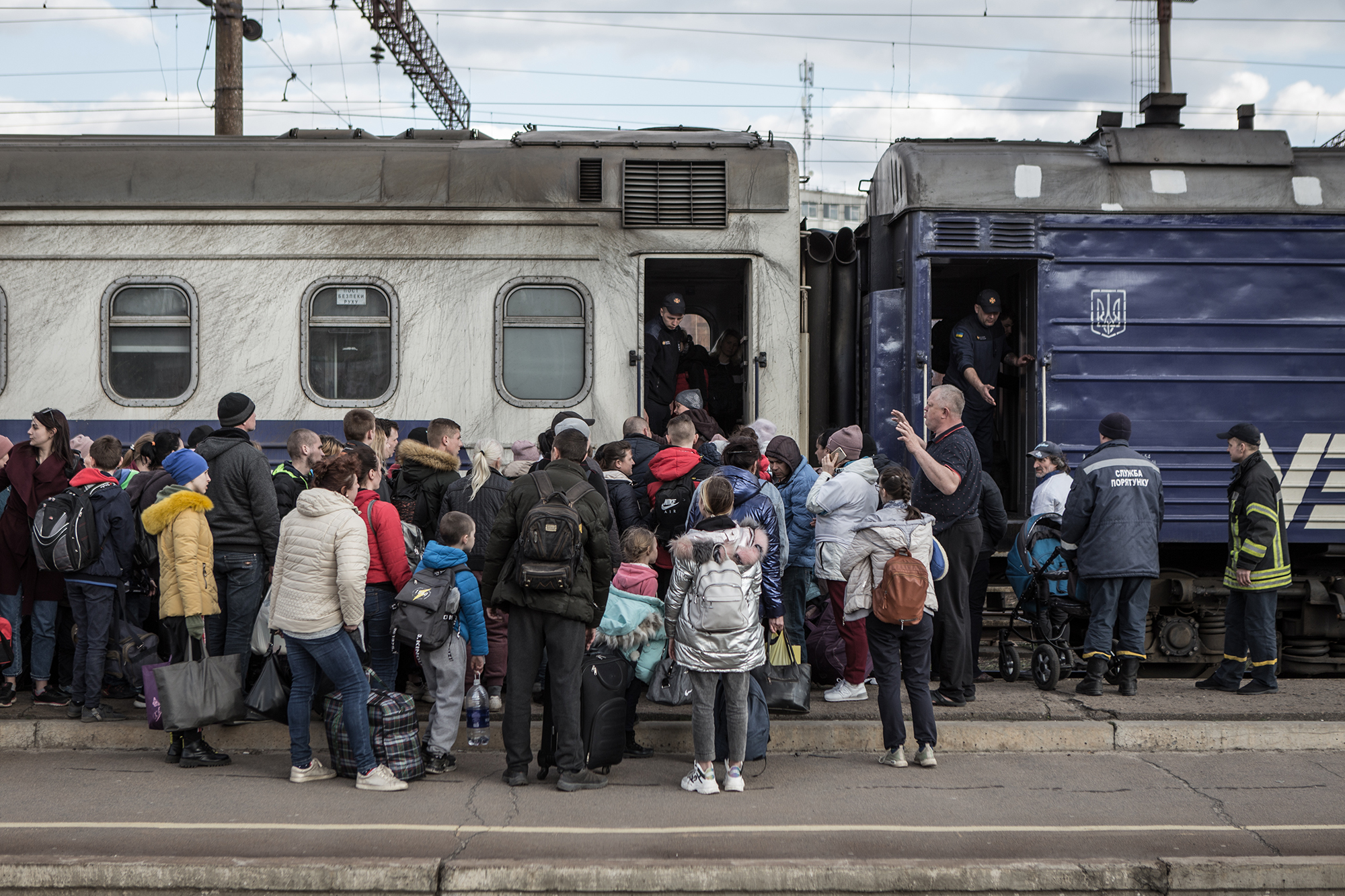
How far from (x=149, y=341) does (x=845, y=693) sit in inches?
229

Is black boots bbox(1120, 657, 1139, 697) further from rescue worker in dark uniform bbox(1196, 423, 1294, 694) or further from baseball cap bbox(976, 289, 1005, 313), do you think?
baseball cap bbox(976, 289, 1005, 313)

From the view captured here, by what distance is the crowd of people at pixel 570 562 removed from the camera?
5.93 m

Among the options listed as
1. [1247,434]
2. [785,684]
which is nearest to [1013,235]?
[1247,434]

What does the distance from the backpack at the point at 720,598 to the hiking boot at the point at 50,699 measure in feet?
14.3

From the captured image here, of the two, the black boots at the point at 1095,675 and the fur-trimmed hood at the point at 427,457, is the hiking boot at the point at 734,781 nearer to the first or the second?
the fur-trimmed hood at the point at 427,457

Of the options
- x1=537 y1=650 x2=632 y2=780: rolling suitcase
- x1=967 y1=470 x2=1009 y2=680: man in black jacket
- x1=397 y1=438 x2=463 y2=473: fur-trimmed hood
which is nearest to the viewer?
x1=537 y1=650 x2=632 y2=780: rolling suitcase

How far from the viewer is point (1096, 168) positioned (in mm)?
8992

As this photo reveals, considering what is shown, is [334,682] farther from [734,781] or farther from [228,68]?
[228,68]

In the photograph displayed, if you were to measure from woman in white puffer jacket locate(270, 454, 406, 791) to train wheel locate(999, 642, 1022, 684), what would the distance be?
437 centimetres

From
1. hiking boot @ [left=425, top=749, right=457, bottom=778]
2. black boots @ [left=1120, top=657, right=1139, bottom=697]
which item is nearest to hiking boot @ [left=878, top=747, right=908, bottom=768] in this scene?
black boots @ [left=1120, top=657, right=1139, bottom=697]

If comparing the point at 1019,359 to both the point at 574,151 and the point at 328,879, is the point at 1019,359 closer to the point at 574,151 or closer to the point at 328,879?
the point at 574,151

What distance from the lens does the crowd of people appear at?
593cm

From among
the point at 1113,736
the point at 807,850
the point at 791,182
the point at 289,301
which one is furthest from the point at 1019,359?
the point at 289,301

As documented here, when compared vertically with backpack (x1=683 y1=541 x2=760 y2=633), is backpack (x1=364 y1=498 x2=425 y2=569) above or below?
above
